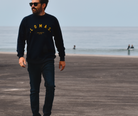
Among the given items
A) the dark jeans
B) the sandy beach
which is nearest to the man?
the dark jeans

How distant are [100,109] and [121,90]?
2186 mm

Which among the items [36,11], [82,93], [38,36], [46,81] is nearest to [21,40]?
[38,36]

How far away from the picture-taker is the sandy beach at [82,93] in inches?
233

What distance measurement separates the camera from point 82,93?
762 cm

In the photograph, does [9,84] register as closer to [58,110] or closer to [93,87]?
[93,87]

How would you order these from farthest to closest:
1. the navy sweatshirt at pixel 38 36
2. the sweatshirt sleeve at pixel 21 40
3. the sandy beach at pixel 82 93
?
the sandy beach at pixel 82 93 → the sweatshirt sleeve at pixel 21 40 → the navy sweatshirt at pixel 38 36

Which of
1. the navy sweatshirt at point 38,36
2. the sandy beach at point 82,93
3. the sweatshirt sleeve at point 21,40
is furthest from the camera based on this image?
the sandy beach at point 82,93

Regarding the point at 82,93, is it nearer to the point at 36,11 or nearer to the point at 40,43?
the point at 40,43

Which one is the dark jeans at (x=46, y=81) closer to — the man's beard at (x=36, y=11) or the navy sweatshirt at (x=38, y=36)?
the navy sweatshirt at (x=38, y=36)

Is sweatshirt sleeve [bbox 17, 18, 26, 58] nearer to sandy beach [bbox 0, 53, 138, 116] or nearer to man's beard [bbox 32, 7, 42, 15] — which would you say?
man's beard [bbox 32, 7, 42, 15]

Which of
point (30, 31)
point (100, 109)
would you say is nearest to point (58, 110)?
point (100, 109)

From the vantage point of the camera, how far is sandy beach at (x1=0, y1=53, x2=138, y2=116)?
5.92m

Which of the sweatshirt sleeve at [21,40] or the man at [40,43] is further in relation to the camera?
the sweatshirt sleeve at [21,40]

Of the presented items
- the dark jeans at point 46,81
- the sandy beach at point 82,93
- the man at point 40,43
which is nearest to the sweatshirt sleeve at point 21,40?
the man at point 40,43
